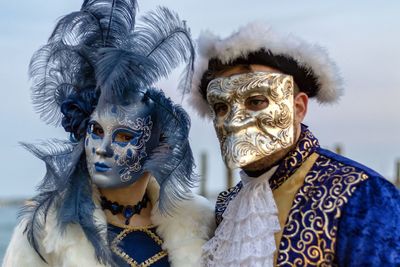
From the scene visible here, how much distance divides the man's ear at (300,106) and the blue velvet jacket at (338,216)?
0.14m

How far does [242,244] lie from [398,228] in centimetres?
67

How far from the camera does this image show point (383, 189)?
3654mm

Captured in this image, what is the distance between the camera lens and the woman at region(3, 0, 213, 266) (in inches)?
158

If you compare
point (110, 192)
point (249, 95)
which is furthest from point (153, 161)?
point (249, 95)

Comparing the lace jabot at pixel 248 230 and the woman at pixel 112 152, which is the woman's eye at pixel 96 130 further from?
the lace jabot at pixel 248 230

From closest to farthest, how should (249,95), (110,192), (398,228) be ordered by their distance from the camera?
(398,228) → (249,95) → (110,192)

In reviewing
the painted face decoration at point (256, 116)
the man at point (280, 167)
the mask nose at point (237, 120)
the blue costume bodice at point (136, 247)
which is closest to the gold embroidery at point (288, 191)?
the man at point (280, 167)

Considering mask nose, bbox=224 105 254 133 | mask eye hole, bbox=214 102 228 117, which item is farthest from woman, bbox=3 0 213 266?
mask nose, bbox=224 105 254 133

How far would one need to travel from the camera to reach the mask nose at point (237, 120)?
3.84m

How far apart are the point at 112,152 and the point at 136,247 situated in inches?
17.3

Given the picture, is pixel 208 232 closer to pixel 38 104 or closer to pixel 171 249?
pixel 171 249

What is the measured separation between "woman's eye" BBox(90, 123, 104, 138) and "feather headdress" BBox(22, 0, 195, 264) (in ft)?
0.16

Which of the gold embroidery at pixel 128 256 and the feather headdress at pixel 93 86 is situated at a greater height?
the feather headdress at pixel 93 86

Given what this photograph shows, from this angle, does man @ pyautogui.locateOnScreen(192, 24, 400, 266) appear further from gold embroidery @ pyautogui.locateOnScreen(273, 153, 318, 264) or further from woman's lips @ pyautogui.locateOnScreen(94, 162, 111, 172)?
woman's lips @ pyautogui.locateOnScreen(94, 162, 111, 172)
